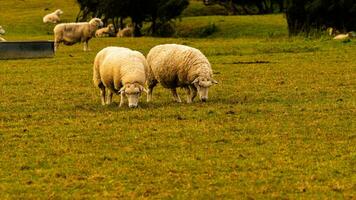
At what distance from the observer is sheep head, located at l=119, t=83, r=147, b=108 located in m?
15.6

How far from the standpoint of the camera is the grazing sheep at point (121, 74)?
15758mm

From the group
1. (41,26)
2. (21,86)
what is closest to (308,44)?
(21,86)

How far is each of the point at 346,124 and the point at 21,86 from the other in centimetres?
1037

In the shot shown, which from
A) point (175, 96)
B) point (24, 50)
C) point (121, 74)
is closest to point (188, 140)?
point (121, 74)

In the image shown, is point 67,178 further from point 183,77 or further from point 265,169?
point 183,77

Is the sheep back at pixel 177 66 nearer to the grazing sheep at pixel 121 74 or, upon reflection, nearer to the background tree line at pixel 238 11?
the grazing sheep at pixel 121 74

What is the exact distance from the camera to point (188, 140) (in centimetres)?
1212

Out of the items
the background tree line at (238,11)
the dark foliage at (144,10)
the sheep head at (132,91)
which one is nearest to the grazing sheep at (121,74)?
the sheep head at (132,91)

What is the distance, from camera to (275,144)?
38.3 feet

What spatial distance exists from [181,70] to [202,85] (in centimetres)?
68

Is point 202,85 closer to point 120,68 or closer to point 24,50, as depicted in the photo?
point 120,68

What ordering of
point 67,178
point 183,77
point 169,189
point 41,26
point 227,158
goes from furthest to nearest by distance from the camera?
point 41,26
point 183,77
point 227,158
point 67,178
point 169,189

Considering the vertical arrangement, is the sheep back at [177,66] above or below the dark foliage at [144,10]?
above

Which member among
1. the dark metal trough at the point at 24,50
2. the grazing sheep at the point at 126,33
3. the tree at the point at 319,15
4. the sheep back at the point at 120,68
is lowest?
the grazing sheep at the point at 126,33
